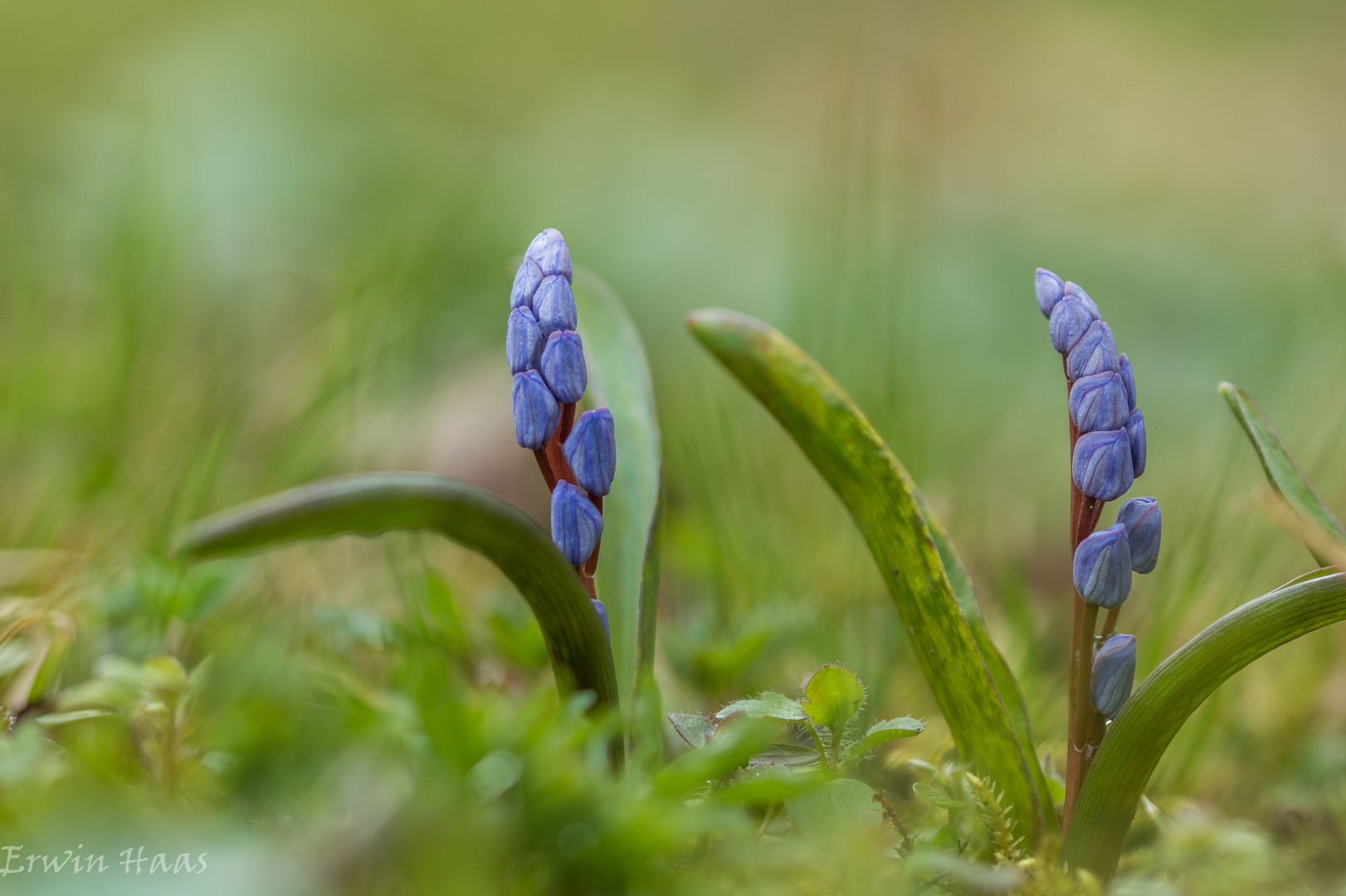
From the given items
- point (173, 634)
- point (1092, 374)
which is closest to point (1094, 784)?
point (1092, 374)

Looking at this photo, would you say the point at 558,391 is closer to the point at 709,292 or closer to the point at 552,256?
the point at 552,256

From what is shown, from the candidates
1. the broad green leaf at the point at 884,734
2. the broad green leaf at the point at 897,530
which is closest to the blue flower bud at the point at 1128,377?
the broad green leaf at the point at 897,530

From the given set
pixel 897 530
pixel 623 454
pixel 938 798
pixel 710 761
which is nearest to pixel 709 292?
pixel 623 454

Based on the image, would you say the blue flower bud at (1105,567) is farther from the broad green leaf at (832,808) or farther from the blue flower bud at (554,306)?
the blue flower bud at (554,306)

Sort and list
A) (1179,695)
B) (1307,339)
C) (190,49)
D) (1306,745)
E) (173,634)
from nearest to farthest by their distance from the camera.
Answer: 1. (1179,695)
2. (173,634)
3. (1306,745)
4. (1307,339)
5. (190,49)

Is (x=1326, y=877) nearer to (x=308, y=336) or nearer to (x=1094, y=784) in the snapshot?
(x=1094, y=784)

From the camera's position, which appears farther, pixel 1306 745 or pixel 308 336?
pixel 308 336
